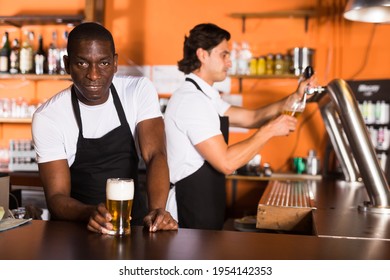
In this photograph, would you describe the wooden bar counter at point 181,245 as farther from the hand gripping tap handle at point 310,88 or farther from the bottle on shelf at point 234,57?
the bottle on shelf at point 234,57

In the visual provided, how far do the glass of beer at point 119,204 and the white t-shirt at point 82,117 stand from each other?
0.58 metres

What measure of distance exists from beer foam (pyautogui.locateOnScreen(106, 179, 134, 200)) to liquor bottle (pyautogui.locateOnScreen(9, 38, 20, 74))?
3.86 metres

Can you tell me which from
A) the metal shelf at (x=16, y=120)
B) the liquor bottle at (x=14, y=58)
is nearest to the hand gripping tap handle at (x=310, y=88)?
the metal shelf at (x=16, y=120)

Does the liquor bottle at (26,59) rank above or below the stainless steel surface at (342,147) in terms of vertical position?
above

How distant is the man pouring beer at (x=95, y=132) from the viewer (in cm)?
182

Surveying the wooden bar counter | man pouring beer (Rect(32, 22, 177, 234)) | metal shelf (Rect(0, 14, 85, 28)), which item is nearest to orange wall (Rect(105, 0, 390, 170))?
metal shelf (Rect(0, 14, 85, 28))

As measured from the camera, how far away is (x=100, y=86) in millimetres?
1859

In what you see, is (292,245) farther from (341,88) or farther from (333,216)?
(341,88)

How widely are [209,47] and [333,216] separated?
43.0 inches

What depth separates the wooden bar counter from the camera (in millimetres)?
1223

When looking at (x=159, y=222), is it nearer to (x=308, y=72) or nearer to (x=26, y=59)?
(x=308, y=72)

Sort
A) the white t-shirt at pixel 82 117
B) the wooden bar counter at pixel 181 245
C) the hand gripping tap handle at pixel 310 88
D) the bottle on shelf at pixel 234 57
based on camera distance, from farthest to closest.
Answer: the bottle on shelf at pixel 234 57, the hand gripping tap handle at pixel 310 88, the white t-shirt at pixel 82 117, the wooden bar counter at pixel 181 245
